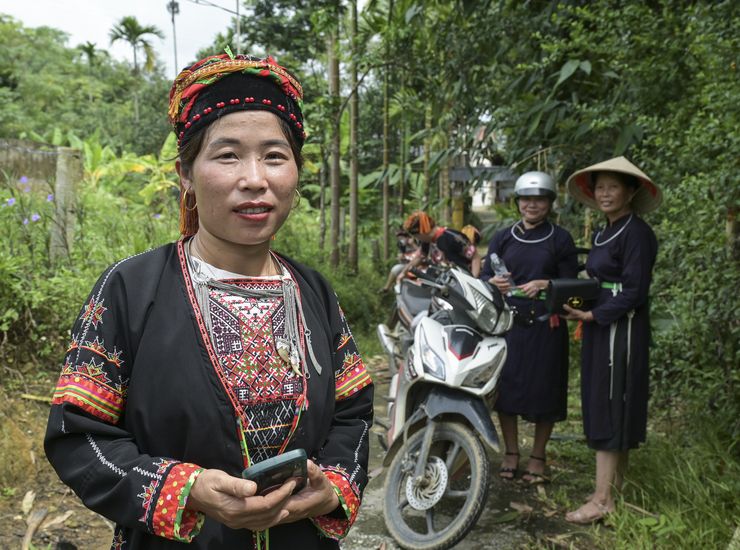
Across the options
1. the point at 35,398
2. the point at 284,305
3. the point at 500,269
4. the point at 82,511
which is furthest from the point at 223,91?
the point at 35,398

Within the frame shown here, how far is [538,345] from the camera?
4031 millimetres

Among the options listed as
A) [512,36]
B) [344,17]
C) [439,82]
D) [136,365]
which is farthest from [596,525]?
[344,17]

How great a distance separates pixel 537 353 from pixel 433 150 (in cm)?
881

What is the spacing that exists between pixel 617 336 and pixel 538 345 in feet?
2.29

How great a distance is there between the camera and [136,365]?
127 centimetres

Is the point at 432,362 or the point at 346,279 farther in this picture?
the point at 346,279

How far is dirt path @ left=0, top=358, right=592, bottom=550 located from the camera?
3.09 metres

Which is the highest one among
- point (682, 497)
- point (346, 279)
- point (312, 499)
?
point (346, 279)

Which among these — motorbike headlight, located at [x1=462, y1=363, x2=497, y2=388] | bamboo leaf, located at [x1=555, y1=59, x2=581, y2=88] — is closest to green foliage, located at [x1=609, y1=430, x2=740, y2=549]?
motorbike headlight, located at [x1=462, y1=363, x2=497, y2=388]

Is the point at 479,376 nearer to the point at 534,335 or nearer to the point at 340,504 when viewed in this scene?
the point at 534,335

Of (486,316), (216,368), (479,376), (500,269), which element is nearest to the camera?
(216,368)

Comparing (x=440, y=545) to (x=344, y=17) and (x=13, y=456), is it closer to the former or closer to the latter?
(x=13, y=456)

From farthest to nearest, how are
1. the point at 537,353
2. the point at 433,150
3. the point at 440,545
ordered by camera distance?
the point at 433,150, the point at 537,353, the point at 440,545

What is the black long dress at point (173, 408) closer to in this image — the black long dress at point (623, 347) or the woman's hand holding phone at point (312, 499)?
the woman's hand holding phone at point (312, 499)
